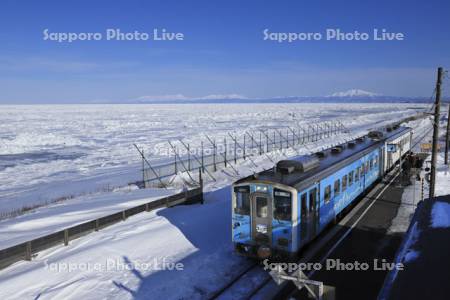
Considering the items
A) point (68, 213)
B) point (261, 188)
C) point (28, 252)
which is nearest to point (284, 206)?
point (261, 188)

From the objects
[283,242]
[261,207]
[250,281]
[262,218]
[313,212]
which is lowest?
[250,281]

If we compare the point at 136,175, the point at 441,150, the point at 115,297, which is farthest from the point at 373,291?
the point at 441,150

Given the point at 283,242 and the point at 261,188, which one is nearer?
the point at 283,242

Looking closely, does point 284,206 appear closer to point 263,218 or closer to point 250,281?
point 263,218

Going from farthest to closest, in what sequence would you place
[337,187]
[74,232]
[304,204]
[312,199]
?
[337,187]
[74,232]
[312,199]
[304,204]

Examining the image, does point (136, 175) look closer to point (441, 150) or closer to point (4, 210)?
point (4, 210)

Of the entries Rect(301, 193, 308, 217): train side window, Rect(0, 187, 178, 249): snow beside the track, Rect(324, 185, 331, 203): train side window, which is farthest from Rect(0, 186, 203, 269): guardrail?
Rect(301, 193, 308, 217): train side window

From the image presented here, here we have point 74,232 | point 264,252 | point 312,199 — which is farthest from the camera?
point 74,232

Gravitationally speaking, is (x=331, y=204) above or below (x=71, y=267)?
above
